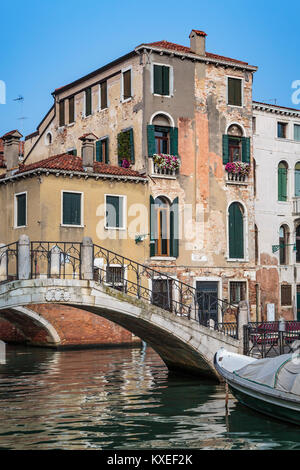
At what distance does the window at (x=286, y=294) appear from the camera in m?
29.3

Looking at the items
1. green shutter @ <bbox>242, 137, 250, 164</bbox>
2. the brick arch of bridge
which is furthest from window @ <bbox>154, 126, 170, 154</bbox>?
the brick arch of bridge

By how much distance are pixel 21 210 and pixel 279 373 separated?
45.3 feet

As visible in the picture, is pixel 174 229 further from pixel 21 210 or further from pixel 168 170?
pixel 21 210

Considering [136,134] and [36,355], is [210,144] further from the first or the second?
[36,355]

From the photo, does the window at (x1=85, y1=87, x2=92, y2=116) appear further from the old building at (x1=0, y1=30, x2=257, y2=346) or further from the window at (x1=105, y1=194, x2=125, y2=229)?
the window at (x1=105, y1=194, x2=125, y2=229)

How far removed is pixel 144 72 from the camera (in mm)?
24000

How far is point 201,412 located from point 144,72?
1445 cm

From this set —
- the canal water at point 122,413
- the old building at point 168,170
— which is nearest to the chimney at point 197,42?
the old building at point 168,170

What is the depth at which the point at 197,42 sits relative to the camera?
25.5m

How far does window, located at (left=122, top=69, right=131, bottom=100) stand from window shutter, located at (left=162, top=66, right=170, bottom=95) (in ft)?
4.02

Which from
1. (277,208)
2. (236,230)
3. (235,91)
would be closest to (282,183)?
(277,208)

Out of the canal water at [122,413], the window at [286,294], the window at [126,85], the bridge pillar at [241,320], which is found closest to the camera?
the canal water at [122,413]

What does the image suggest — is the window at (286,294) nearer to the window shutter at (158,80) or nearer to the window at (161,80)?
the window at (161,80)

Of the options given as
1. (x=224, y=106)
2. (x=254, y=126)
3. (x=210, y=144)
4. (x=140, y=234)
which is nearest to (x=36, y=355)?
(x=140, y=234)
